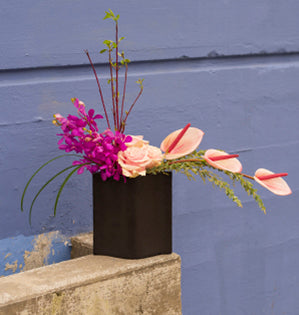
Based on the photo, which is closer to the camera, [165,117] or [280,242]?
[165,117]

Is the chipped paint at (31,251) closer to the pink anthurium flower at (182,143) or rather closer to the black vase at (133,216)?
the black vase at (133,216)

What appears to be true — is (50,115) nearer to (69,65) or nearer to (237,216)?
(69,65)

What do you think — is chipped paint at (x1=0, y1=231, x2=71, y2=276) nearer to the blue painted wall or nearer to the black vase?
the blue painted wall

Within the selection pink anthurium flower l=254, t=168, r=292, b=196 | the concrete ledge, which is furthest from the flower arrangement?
the concrete ledge

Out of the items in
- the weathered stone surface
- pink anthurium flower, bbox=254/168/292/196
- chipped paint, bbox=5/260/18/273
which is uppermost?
pink anthurium flower, bbox=254/168/292/196

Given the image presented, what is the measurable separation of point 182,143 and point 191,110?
0.53m

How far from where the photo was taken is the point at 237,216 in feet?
8.00

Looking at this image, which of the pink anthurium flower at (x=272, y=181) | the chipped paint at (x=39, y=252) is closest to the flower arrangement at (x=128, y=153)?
the pink anthurium flower at (x=272, y=181)

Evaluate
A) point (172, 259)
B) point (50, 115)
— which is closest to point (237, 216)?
point (172, 259)

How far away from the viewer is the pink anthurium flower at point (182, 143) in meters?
1.69

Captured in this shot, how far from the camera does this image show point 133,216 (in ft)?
5.50

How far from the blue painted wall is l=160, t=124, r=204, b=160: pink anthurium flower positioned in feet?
1.26

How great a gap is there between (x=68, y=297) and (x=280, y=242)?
4.18 feet

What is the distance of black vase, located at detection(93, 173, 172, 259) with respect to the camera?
168cm
